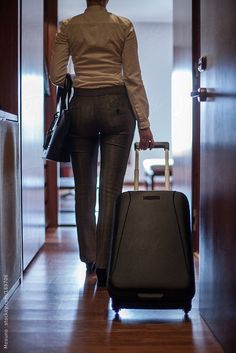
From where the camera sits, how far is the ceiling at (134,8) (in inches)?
291

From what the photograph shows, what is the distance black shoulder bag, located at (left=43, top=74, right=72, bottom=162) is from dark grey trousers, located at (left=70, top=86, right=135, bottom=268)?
34 mm

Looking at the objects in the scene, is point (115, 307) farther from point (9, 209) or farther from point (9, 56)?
point (9, 56)

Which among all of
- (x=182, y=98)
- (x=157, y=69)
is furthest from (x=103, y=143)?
(x=157, y=69)

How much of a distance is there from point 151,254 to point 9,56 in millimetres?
1162

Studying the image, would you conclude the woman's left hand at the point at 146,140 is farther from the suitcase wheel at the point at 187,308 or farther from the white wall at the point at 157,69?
the white wall at the point at 157,69

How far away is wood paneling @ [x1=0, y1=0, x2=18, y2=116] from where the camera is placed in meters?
2.63

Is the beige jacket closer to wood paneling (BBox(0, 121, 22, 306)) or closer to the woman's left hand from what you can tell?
the woman's left hand

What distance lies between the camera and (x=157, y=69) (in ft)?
30.0

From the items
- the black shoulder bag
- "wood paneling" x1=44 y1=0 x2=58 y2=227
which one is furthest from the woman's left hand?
"wood paneling" x1=44 y1=0 x2=58 y2=227

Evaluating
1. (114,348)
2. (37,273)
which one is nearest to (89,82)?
(37,273)

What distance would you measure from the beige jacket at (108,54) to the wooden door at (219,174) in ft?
1.69

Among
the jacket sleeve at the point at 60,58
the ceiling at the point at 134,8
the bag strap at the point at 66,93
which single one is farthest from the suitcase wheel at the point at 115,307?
the ceiling at the point at 134,8

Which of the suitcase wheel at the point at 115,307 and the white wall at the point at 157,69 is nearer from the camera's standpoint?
the suitcase wheel at the point at 115,307

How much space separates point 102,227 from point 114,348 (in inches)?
34.9
